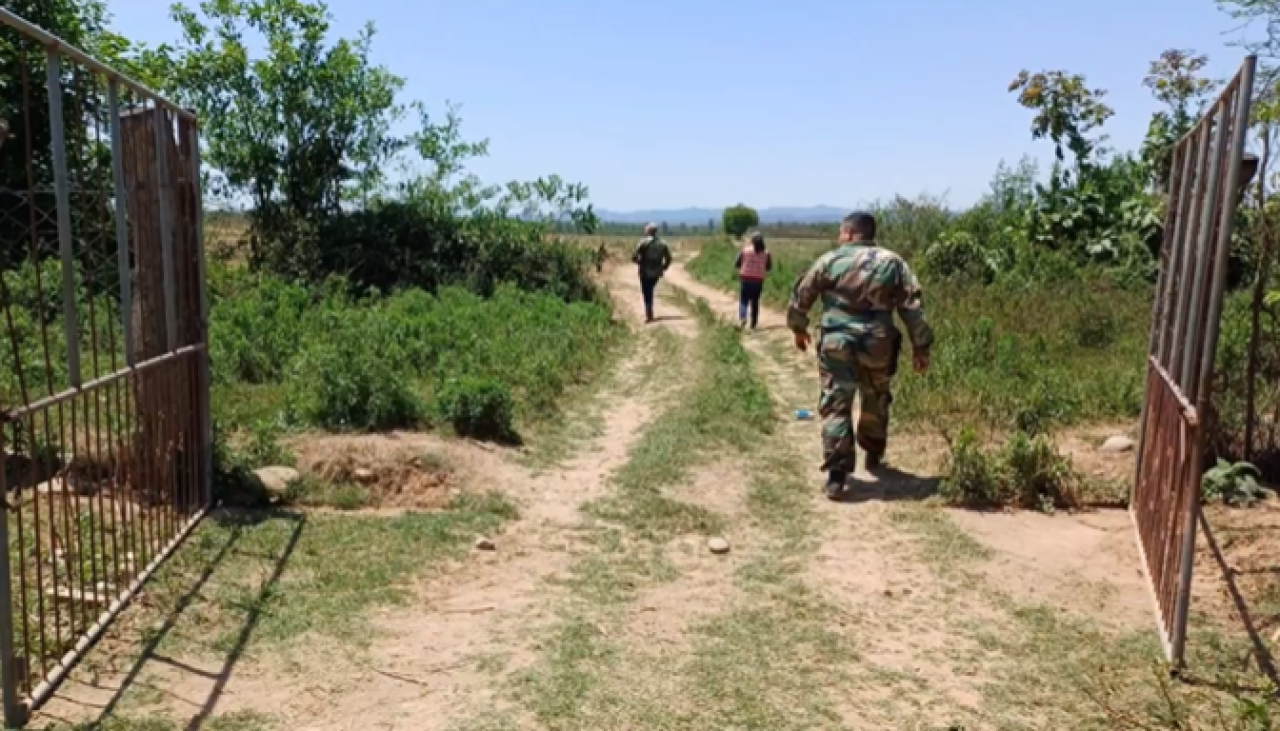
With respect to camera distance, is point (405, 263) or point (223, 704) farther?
point (405, 263)

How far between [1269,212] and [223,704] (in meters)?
6.75

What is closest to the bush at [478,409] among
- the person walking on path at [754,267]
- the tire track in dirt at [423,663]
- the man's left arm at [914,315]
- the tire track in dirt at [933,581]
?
the tire track in dirt at [423,663]

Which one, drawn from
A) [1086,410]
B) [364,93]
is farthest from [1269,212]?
[364,93]

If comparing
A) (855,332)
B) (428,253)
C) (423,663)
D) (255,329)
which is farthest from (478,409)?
(428,253)

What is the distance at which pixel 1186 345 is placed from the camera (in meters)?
4.39

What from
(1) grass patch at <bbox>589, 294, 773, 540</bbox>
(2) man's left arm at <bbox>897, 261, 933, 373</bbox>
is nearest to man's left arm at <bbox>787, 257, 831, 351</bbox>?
(2) man's left arm at <bbox>897, 261, 933, 373</bbox>

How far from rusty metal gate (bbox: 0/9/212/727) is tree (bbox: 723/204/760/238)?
1705 inches

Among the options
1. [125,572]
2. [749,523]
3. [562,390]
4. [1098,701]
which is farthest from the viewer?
[562,390]

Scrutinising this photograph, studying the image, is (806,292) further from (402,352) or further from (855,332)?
(402,352)

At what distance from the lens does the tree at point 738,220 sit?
4866cm

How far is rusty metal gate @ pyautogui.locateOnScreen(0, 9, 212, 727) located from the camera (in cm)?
371

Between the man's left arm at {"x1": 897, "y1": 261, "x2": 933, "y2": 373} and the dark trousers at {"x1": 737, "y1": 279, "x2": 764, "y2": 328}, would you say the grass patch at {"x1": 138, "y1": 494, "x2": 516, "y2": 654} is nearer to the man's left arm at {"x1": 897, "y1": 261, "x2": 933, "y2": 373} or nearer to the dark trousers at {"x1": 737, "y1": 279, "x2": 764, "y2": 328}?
the man's left arm at {"x1": 897, "y1": 261, "x2": 933, "y2": 373}

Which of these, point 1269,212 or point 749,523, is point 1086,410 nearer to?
point 1269,212

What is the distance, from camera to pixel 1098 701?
3559mm
